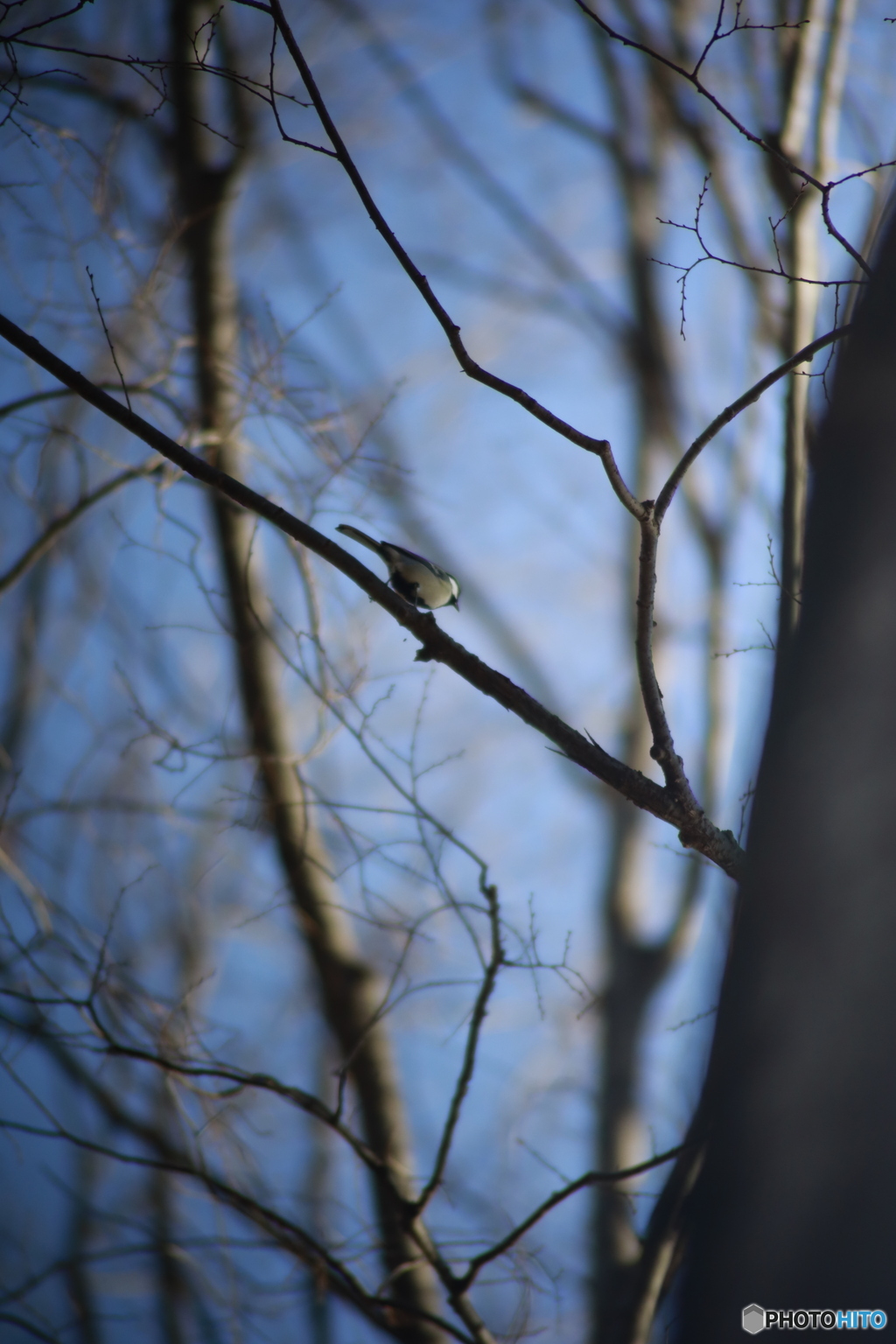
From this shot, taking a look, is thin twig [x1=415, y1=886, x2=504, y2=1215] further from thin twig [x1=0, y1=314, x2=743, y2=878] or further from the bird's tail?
the bird's tail

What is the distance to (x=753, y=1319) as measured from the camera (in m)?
0.83

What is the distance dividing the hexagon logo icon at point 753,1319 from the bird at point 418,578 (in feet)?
7.04

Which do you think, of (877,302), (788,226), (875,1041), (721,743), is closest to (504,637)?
(721,743)

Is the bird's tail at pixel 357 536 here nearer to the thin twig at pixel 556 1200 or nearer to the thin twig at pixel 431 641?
the thin twig at pixel 431 641

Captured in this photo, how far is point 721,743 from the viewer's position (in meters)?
5.10

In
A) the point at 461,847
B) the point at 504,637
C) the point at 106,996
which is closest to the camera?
the point at 461,847

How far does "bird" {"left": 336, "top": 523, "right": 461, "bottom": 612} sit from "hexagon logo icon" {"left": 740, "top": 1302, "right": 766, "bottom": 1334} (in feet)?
7.04

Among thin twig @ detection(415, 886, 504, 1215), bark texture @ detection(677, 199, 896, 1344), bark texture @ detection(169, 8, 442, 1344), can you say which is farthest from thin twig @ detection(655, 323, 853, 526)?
bark texture @ detection(169, 8, 442, 1344)

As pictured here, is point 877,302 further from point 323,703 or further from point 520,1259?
point 520,1259

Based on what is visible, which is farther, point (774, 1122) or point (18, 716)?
point (18, 716)

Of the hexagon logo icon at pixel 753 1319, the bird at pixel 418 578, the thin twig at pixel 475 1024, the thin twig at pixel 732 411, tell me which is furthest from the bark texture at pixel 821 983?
the bird at pixel 418 578

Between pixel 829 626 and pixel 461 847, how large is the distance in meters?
1.18

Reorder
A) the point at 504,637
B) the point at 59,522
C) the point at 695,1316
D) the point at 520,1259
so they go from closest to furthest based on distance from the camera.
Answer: the point at 695,1316, the point at 520,1259, the point at 59,522, the point at 504,637

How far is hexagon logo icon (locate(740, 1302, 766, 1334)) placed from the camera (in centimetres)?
83
